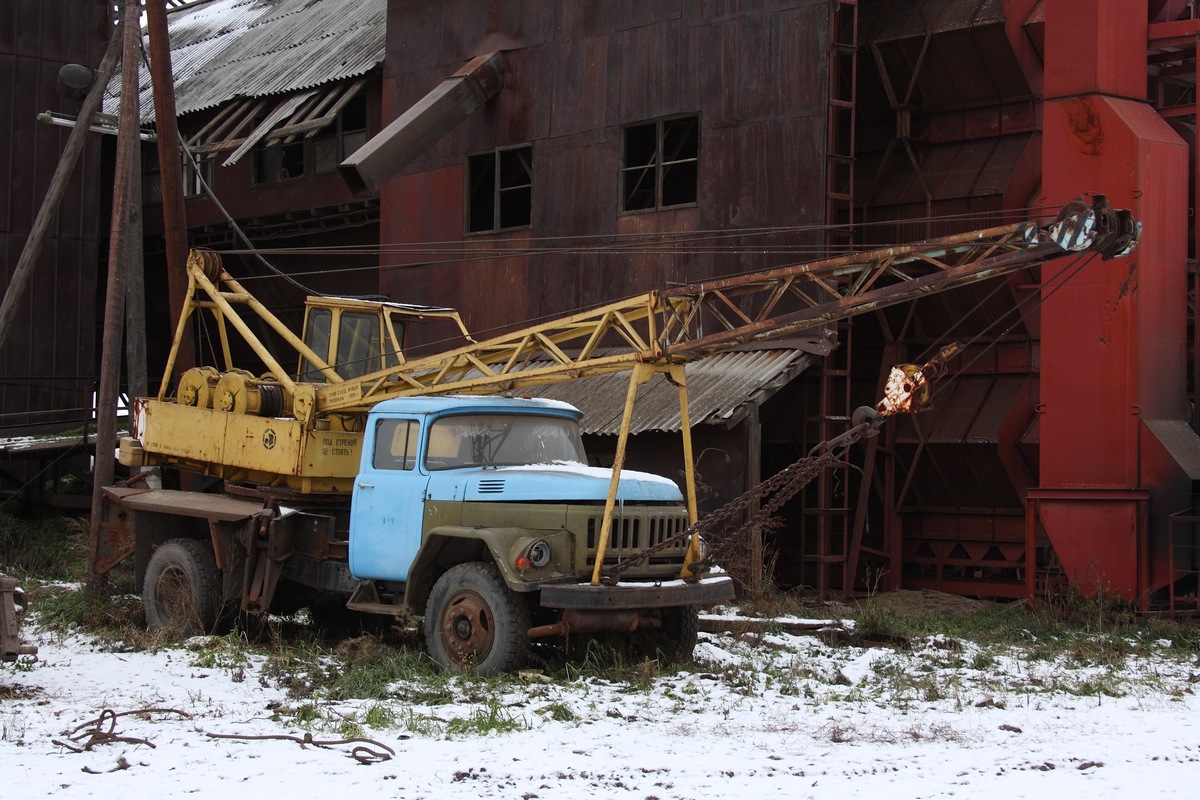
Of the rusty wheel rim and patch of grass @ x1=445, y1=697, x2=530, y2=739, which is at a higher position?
the rusty wheel rim

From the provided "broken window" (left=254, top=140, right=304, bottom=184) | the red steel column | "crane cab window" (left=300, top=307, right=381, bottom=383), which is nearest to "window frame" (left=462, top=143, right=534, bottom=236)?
"crane cab window" (left=300, top=307, right=381, bottom=383)

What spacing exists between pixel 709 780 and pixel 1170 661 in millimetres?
6426

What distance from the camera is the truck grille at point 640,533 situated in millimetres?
11648

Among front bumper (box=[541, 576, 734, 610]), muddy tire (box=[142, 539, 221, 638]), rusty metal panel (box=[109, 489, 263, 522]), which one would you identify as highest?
rusty metal panel (box=[109, 489, 263, 522])

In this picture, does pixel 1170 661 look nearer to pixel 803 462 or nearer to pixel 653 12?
pixel 803 462

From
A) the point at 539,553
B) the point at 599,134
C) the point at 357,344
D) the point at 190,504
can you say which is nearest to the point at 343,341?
the point at 357,344

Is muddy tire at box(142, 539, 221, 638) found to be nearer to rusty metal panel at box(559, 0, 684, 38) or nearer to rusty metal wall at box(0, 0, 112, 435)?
rusty metal panel at box(559, 0, 684, 38)

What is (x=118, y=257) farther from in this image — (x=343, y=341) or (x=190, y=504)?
(x=190, y=504)

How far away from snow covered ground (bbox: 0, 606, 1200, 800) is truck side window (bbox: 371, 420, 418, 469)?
2.10 metres

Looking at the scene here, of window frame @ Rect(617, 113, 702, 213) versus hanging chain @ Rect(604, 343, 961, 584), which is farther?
window frame @ Rect(617, 113, 702, 213)

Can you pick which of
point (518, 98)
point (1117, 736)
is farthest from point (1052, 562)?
point (518, 98)

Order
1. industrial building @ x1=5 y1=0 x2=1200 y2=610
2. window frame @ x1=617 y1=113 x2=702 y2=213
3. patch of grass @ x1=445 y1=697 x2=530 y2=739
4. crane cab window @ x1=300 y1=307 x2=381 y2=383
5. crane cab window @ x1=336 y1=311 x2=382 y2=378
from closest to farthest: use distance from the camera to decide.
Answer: patch of grass @ x1=445 y1=697 x2=530 y2=739 → industrial building @ x1=5 y1=0 x2=1200 y2=610 → crane cab window @ x1=300 y1=307 x2=381 y2=383 → crane cab window @ x1=336 y1=311 x2=382 y2=378 → window frame @ x1=617 y1=113 x2=702 y2=213

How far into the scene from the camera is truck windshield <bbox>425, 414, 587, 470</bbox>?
1243cm

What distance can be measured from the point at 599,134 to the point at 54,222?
14.5 metres
